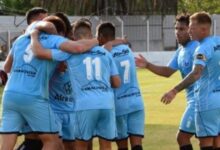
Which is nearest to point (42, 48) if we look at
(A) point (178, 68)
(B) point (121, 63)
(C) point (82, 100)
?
(C) point (82, 100)

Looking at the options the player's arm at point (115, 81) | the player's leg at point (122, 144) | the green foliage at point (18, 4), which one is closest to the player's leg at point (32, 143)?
the player's arm at point (115, 81)

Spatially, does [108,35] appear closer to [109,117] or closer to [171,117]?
[109,117]

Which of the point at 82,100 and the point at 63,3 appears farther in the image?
the point at 63,3

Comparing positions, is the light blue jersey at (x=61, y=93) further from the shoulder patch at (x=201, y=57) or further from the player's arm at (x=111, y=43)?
the shoulder patch at (x=201, y=57)

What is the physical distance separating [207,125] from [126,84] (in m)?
1.30

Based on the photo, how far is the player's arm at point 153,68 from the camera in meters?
9.84

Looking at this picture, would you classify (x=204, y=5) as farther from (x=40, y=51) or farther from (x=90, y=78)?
(x=40, y=51)

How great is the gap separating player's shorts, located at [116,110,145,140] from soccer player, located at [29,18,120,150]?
1027 mm

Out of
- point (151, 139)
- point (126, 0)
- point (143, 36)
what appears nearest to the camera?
point (151, 139)

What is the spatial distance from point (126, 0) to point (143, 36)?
25.0 ft

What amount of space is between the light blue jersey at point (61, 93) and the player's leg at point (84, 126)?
2.07 feet

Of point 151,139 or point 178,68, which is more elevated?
point 178,68

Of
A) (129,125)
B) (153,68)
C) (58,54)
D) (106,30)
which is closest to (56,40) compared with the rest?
(58,54)

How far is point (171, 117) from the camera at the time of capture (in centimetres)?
1602
